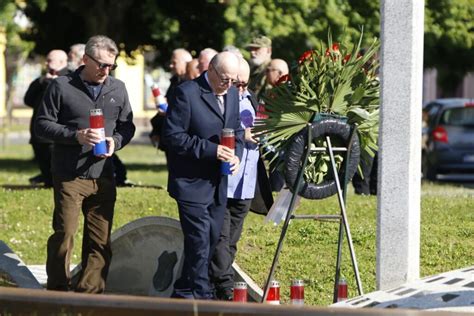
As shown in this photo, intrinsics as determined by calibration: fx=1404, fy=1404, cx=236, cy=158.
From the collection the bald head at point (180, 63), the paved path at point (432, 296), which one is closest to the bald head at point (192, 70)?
the bald head at point (180, 63)

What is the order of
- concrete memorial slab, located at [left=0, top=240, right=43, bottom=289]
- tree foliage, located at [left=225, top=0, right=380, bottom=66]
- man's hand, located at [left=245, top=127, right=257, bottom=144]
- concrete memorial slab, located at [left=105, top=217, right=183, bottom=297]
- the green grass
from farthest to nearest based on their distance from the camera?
tree foliage, located at [left=225, top=0, right=380, bottom=66]
the green grass
concrete memorial slab, located at [left=105, top=217, right=183, bottom=297]
man's hand, located at [left=245, top=127, right=257, bottom=144]
concrete memorial slab, located at [left=0, top=240, right=43, bottom=289]

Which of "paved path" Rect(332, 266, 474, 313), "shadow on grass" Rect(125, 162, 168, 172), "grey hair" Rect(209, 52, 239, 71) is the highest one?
"grey hair" Rect(209, 52, 239, 71)

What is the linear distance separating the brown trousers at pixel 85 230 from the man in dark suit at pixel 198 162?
2.29 feet

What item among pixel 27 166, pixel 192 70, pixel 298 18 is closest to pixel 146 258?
pixel 192 70

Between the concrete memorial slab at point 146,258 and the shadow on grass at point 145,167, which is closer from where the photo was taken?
the concrete memorial slab at point 146,258

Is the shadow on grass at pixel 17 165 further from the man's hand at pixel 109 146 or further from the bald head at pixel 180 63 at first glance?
the man's hand at pixel 109 146

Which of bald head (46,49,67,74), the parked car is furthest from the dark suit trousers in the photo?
the parked car

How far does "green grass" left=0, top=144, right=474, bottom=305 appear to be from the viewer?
39.0 ft

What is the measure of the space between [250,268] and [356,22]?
13576 mm

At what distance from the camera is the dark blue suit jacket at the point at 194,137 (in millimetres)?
10148

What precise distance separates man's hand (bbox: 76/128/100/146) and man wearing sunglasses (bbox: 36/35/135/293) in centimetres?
11

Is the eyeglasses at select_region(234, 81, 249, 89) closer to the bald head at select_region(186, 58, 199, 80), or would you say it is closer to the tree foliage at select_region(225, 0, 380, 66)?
the bald head at select_region(186, 58, 199, 80)

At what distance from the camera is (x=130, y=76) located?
5816 cm

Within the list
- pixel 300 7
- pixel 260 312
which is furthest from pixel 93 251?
pixel 300 7
